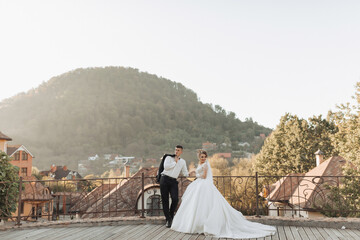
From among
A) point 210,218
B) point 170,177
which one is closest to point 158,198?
point 170,177

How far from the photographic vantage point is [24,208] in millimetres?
32781

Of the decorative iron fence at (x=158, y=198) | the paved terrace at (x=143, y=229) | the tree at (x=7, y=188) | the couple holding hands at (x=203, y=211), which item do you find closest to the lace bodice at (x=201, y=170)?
the couple holding hands at (x=203, y=211)

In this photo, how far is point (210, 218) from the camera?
593 centimetres

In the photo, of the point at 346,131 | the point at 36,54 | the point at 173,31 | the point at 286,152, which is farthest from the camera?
the point at 36,54

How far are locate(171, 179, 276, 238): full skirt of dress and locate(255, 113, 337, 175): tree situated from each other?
88.4ft

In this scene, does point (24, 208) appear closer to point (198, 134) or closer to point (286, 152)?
point (286, 152)

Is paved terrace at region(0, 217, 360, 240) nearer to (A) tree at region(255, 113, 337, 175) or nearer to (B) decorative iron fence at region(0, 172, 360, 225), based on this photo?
(B) decorative iron fence at region(0, 172, 360, 225)

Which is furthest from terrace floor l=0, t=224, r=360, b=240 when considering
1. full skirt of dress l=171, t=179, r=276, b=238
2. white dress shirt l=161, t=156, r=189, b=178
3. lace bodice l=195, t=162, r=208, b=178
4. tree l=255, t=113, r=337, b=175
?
tree l=255, t=113, r=337, b=175

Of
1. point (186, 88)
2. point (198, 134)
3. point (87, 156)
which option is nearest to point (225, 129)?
point (198, 134)

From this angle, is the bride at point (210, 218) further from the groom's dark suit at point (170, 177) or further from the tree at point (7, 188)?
the tree at point (7, 188)

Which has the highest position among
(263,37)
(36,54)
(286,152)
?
(36,54)

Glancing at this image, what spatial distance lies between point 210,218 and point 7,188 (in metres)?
5.61

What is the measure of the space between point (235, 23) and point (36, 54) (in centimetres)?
2888

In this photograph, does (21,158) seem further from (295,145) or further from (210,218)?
(210,218)
